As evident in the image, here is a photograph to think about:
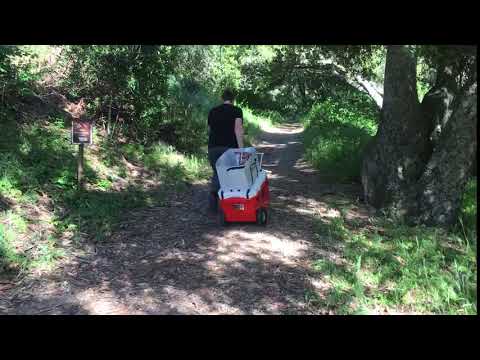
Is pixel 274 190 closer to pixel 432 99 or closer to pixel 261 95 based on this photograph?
pixel 432 99

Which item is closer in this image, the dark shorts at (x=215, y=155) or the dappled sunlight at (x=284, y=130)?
the dark shorts at (x=215, y=155)

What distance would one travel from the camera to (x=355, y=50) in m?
9.02

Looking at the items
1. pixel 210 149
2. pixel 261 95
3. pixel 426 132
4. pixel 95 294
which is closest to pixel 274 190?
pixel 210 149

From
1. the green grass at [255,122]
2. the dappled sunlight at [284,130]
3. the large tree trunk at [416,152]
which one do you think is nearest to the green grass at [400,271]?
the large tree trunk at [416,152]

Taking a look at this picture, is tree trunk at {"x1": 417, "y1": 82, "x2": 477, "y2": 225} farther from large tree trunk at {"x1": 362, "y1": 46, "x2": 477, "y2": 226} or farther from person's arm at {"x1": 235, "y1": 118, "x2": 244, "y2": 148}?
person's arm at {"x1": 235, "y1": 118, "x2": 244, "y2": 148}

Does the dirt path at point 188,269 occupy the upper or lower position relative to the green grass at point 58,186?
lower

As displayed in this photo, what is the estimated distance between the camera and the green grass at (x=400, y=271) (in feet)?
14.7

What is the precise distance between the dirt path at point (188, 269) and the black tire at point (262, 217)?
13cm

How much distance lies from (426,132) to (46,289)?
22.2 ft

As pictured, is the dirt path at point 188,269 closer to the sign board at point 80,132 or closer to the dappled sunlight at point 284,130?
the sign board at point 80,132

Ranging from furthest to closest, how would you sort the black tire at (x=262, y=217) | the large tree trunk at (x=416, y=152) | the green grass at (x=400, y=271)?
the black tire at (x=262, y=217) → the large tree trunk at (x=416, y=152) → the green grass at (x=400, y=271)

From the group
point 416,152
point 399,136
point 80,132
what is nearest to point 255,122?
point 399,136

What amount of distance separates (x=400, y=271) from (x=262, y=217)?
8.20 ft

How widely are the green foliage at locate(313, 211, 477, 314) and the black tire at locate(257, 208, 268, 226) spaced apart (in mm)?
900
